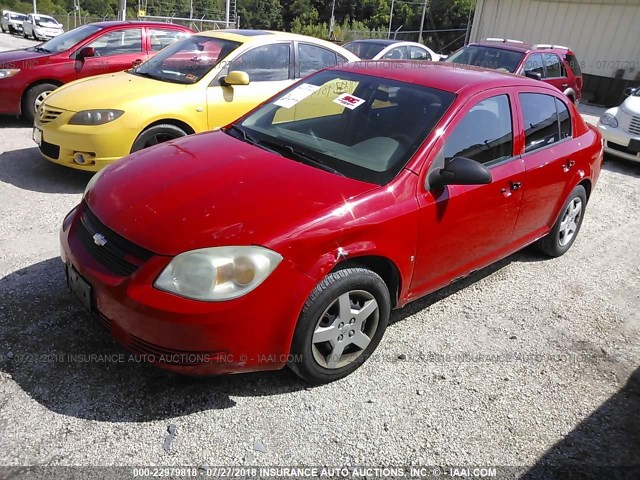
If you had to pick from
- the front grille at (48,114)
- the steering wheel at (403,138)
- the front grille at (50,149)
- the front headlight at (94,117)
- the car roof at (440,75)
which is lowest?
the front grille at (50,149)

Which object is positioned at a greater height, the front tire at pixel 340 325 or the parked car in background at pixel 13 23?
the front tire at pixel 340 325

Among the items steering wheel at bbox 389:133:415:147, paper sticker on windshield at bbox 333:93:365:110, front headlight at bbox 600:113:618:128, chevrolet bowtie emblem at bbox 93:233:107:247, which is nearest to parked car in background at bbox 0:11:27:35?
front headlight at bbox 600:113:618:128

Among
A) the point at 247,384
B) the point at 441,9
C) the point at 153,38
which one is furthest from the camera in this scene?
the point at 441,9

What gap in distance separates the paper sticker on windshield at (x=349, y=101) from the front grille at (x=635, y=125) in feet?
22.7

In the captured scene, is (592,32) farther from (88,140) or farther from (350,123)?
(88,140)

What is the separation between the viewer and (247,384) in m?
2.81

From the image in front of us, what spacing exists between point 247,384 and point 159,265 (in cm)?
86

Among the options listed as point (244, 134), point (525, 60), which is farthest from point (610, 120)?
point (244, 134)

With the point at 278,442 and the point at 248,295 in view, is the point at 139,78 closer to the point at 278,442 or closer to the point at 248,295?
the point at 248,295

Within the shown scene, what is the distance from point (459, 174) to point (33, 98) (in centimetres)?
676

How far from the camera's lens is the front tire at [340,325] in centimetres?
258

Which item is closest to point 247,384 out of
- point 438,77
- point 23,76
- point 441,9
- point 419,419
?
point 419,419

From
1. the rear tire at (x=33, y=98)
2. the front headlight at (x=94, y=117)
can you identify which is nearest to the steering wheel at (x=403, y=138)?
the front headlight at (x=94, y=117)

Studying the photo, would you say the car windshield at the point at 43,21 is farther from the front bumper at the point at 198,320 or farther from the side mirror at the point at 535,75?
the front bumper at the point at 198,320
